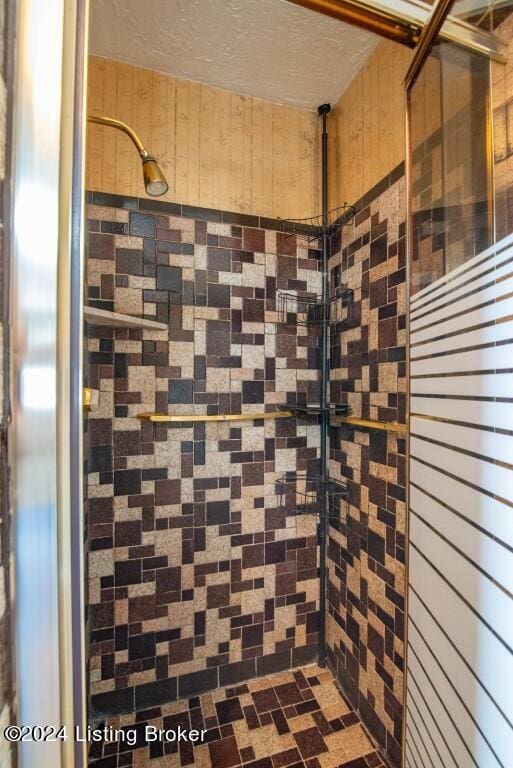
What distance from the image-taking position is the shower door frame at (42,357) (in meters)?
0.31

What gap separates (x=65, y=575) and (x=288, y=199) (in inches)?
64.7

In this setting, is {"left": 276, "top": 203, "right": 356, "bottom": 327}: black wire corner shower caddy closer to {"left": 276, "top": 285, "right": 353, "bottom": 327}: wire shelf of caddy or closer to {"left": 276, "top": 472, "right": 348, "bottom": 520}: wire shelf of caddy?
{"left": 276, "top": 285, "right": 353, "bottom": 327}: wire shelf of caddy

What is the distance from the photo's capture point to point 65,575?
0.33 meters

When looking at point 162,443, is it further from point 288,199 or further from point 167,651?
point 288,199

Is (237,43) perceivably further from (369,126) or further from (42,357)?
(42,357)

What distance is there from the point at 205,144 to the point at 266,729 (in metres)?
2.38

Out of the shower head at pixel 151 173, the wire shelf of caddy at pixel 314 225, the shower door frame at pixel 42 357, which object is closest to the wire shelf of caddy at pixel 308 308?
the wire shelf of caddy at pixel 314 225

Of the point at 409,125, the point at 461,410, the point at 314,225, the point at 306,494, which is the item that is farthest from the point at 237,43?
the point at 306,494

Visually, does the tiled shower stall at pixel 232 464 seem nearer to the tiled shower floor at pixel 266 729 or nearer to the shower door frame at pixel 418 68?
the tiled shower floor at pixel 266 729

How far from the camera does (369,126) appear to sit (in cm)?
129

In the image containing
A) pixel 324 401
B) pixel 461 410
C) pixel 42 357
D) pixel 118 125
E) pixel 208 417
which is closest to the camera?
pixel 42 357

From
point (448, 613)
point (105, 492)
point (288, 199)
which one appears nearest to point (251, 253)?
point (288, 199)

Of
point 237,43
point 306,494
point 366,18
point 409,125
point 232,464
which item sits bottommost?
point 306,494

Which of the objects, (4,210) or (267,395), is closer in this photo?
(4,210)
